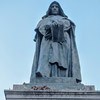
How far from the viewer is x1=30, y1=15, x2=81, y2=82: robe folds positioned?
56.1 ft

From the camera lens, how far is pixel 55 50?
17531 millimetres

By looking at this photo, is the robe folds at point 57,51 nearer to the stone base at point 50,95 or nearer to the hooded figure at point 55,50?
the hooded figure at point 55,50

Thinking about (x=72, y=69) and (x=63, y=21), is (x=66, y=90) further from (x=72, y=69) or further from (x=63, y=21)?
(x=63, y=21)

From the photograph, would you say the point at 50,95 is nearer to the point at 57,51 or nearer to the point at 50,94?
the point at 50,94

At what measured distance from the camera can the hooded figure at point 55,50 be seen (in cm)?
1705

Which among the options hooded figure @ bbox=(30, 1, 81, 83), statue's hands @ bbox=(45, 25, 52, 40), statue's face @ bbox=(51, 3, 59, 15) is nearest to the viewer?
hooded figure @ bbox=(30, 1, 81, 83)

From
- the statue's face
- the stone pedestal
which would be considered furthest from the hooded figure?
the stone pedestal

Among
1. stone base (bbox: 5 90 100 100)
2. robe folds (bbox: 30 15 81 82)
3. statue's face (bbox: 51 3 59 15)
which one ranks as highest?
statue's face (bbox: 51 3 59 15)

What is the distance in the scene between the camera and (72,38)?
1836cm

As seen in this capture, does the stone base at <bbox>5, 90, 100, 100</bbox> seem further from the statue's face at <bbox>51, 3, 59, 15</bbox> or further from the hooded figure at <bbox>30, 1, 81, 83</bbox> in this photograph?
the statue's face at <bbox>51, 3, 59, 15</bbox>

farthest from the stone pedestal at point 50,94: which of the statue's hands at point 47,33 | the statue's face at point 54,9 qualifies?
the statue's face at point 54,9

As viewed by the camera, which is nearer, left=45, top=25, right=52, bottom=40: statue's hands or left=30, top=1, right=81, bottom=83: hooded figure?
left=30, top=1, right=81, bottom=83: hooded figure

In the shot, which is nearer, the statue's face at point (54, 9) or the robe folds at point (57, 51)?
the robe folds at point (57, 51)

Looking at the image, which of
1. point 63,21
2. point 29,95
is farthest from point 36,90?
point 63,21
